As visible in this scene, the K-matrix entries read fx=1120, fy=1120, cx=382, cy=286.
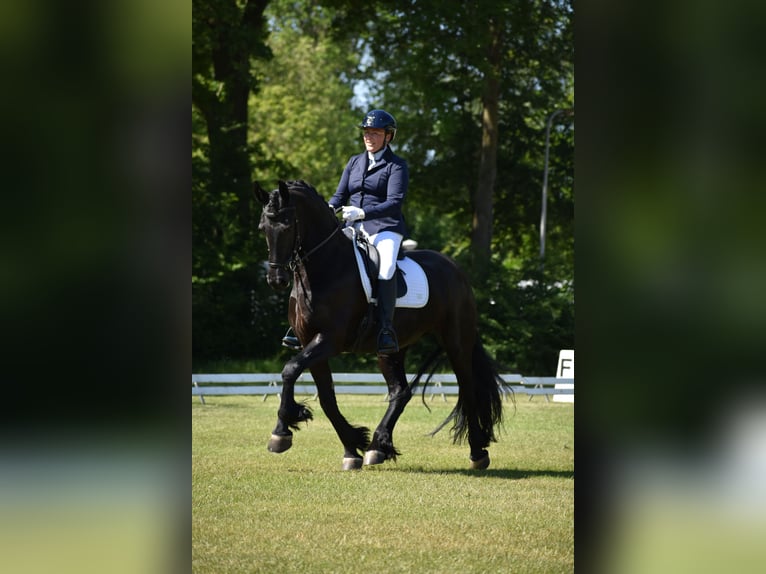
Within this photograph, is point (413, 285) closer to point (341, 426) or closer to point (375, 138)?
point (375, 138)

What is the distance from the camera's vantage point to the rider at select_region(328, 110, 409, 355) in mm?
10578

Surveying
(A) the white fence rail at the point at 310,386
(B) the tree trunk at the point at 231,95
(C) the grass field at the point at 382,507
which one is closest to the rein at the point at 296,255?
(C) the grass field at the point at 382,507

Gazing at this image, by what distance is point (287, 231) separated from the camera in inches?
381

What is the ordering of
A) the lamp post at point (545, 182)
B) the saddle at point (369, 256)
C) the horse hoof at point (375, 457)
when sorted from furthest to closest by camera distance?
the lamp post at point (545, 182)
the saddle at point (369, 256)
the horse hoof at point (375, 457)

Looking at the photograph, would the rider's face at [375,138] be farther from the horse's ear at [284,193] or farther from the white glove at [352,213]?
the horse's ear at [284,193]

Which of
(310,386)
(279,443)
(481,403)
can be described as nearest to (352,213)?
(279,443)

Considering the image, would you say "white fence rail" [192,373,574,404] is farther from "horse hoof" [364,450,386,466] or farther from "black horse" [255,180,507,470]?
"horse hoof" [364,450,386,466]

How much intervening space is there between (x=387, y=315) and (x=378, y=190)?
1274mm

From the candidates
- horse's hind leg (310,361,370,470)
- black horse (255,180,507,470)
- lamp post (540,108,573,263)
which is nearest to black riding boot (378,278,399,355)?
black horse (255,180,507,470)

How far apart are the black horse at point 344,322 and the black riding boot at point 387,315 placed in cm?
13

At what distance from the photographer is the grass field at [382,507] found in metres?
5.83
